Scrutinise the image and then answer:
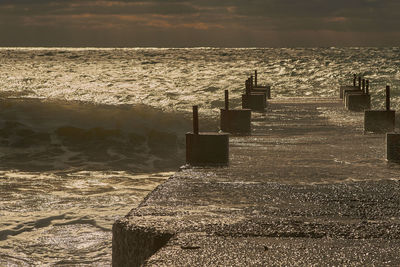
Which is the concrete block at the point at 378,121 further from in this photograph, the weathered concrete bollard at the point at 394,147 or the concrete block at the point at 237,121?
the weathered concrete bollard at the point at 394,147

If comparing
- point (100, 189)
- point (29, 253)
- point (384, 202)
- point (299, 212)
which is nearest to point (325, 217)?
point (299, 212)

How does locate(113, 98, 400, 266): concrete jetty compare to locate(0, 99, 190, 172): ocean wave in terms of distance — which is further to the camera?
locate(0, 99, 190, 172): ocean wave

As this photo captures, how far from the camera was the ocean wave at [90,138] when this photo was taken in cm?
3044

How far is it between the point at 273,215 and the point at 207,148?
3904 millimetres

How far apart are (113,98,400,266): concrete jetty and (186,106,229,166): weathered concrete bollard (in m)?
0.27

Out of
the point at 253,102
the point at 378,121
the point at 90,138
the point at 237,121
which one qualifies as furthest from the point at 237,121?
the point at 90,138

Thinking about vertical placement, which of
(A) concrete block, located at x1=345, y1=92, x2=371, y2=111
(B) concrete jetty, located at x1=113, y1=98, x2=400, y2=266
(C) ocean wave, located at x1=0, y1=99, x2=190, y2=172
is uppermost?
(B) concrete jetty, located at x1=113, y1=98, x2=400, y2=266

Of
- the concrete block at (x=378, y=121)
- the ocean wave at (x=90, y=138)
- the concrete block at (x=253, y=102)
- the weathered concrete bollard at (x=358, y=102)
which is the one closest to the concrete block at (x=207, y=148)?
the concrete block at (x=378, y=121)

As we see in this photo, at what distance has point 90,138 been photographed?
123 ft

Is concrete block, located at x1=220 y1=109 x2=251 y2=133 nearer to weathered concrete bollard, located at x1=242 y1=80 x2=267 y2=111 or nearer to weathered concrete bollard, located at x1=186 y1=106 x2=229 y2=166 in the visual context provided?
weathered concrete bollard, located at x1=186 y1=106 x2=229 y2=166

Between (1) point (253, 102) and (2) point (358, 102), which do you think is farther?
(1) point (253, 102)

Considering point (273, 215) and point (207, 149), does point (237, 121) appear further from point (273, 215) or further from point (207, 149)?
point (273, 215)

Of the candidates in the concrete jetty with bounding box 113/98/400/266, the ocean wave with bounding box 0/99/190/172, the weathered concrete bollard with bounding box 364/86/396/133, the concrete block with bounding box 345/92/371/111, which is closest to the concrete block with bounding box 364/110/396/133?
the weathered concrete bollard with bounding box 364/86/396/133

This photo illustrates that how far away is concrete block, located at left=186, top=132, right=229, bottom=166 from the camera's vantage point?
1070 cm
